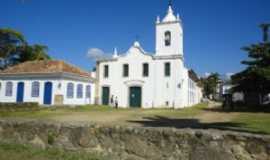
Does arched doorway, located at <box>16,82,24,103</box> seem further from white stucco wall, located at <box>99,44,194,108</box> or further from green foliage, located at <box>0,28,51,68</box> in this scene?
green foliage, located at <box>0,28,51,68</box>

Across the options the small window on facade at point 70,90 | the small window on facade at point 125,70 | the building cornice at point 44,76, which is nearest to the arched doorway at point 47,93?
the building cornice at point 44,76

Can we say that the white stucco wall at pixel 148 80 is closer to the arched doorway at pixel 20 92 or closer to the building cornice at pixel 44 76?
the building cornice at pixel 44 76

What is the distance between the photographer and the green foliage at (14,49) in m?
38.9

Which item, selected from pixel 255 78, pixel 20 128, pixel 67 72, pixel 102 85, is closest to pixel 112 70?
pixel 102 85

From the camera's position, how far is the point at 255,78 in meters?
21.1

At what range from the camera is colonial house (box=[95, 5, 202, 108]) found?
24500 millimetres

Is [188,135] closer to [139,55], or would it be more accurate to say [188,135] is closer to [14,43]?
[139,55]

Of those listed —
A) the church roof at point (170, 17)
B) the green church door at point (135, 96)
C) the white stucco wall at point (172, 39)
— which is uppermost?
the church roof at point (170, 17)

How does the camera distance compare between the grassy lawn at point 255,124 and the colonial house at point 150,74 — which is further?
the colonial house at point 150,74

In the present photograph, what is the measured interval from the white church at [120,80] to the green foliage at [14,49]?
14193 millimetres

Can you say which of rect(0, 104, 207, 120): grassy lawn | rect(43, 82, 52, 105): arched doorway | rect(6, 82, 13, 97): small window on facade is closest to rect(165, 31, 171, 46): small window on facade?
rect(0, 104, 207, 120): grassy lawn

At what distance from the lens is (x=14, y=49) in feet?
130

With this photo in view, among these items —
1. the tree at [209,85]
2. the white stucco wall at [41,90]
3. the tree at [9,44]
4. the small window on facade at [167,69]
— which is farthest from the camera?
the tree at [209,85]

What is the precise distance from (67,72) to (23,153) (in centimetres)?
1843
